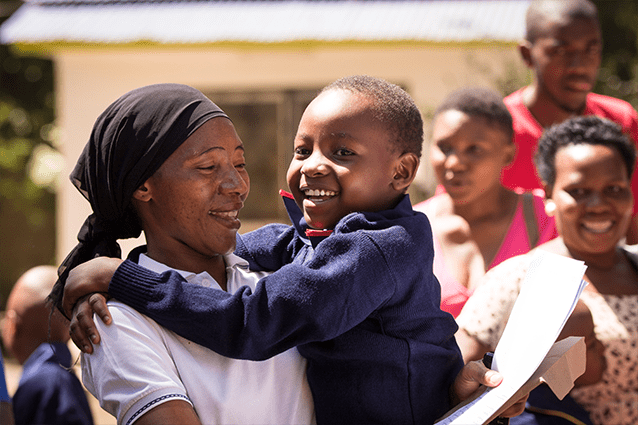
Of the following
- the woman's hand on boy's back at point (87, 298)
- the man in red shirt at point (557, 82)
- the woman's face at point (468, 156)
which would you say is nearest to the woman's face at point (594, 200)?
the woman's face at point (468, 156)

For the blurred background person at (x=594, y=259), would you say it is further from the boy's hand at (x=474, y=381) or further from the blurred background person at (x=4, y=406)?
the blurred background person at (x=4, y=406)

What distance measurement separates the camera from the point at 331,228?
2.00 metres

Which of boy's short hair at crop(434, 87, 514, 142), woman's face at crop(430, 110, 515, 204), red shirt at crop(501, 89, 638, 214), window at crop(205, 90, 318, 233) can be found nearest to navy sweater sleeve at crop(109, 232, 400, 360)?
woman's face at crop(430, 110, 515, 204)

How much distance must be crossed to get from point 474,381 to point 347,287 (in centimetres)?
49

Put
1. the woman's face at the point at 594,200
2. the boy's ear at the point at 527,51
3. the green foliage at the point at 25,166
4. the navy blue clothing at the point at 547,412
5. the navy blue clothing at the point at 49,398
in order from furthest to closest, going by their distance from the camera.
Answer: the green foliage at the point at 25,166, the boy's ear at the point at 527,51, the navy blue clothing at the point at 49,398, the woman's face at the point at 594,200, the navy blue clothing at the point at 547,412

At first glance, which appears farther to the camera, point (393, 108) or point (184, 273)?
point (393, 108)

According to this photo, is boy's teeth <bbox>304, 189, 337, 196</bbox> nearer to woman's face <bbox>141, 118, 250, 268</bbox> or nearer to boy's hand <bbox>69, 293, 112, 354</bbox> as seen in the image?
woman's face <bbox>141, 118, 250, 268</bbox>

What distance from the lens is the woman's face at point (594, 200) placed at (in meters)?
2.94

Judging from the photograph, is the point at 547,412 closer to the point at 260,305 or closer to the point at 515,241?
the point at 515,241

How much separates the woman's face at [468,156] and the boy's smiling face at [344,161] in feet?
4.94

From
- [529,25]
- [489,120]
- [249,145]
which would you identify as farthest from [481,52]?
[489,120]

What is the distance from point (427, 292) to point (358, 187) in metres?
0.34

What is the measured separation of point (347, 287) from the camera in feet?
5.67

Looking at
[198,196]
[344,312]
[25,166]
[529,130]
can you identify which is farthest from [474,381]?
[25,166]
